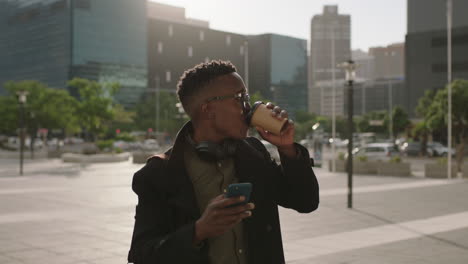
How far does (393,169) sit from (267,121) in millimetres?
24377

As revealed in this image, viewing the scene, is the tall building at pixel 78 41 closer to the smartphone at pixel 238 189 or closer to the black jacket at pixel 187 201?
the black jacket at pixel 187 201

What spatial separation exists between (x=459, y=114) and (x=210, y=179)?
26899mm

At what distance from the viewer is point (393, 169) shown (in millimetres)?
25281

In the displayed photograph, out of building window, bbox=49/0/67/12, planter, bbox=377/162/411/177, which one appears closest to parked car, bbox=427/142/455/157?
planter, bbox=377/162/411/177

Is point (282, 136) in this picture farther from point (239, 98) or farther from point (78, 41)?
point (78, 41)

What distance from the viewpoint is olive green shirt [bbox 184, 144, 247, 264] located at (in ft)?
6.95

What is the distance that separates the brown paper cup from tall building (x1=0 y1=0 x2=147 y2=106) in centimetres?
10032

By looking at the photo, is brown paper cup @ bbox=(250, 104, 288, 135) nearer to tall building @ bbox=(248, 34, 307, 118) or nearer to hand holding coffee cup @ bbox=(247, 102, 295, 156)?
hand holding coffee cup @ bbox=(247, 102, 295, 156)

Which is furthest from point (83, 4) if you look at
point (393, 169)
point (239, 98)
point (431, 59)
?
point (239, 98)

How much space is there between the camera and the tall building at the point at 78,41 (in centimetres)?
9900

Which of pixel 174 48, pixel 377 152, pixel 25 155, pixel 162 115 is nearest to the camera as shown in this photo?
pixel 377 152

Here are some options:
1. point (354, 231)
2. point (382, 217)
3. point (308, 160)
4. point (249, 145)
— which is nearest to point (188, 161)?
point (249, 145)

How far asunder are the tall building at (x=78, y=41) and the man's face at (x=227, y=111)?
100 m

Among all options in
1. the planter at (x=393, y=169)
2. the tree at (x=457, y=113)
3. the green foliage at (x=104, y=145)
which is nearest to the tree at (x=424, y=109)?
the tree at (x=457, y=113)
